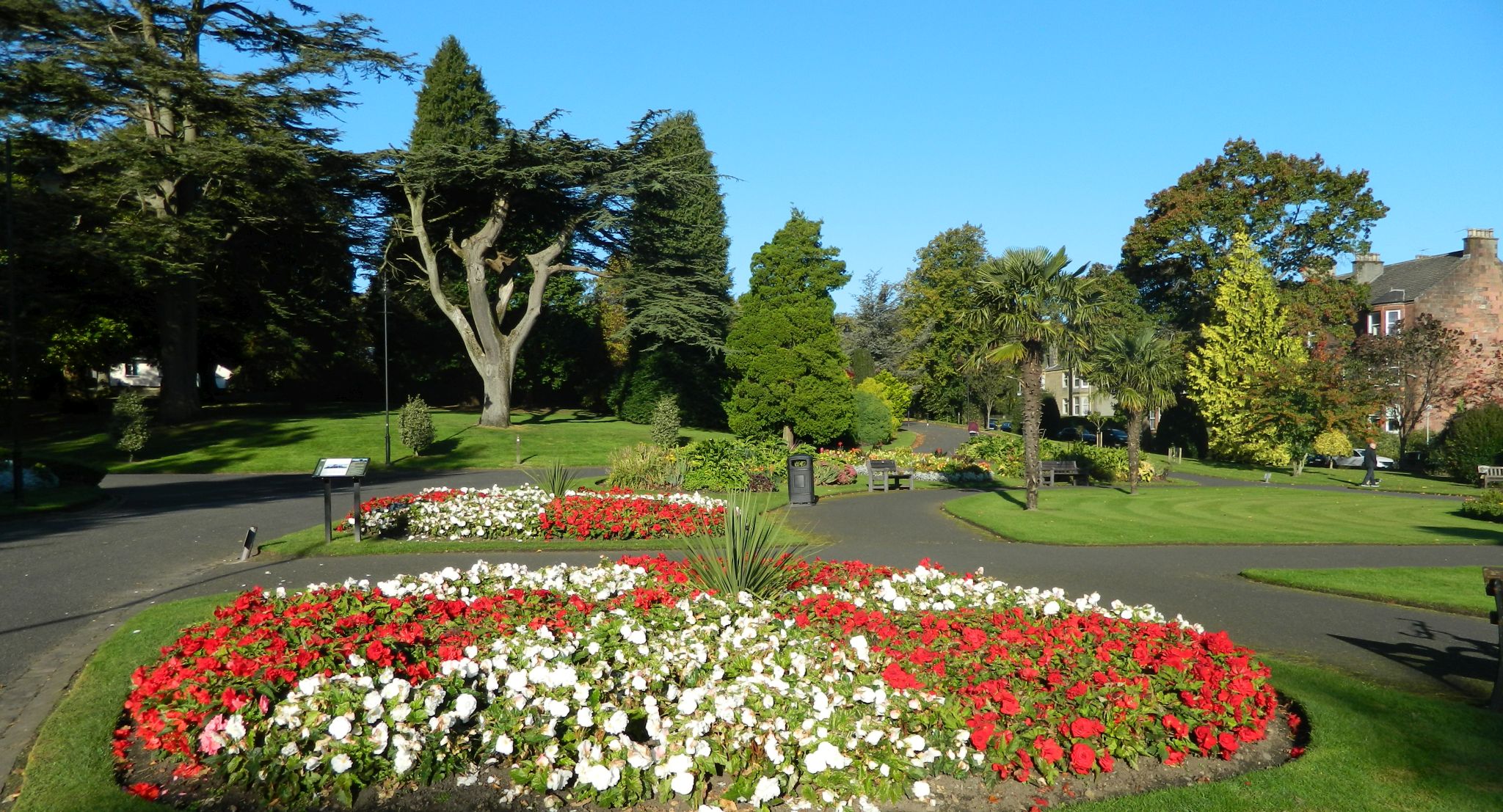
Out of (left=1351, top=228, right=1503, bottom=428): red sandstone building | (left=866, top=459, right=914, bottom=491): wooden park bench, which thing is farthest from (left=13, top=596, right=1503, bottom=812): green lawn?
(left=1351, top=228, right=1503, bottom=428): red sandstone building

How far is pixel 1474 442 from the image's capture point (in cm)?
3284

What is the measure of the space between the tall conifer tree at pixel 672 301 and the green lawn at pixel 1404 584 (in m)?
27.7

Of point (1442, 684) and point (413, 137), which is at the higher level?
point (413, 137)

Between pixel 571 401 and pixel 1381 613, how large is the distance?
51.2 metres

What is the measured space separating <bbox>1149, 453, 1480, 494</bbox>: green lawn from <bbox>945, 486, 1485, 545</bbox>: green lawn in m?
5.59

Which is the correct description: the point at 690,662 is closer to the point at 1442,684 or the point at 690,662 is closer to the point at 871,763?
the point at 871,763

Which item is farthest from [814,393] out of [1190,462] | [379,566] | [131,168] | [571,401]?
[379,566]

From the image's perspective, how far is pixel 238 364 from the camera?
47562 mm

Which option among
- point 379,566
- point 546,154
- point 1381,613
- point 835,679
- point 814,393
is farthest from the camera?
point 814,393

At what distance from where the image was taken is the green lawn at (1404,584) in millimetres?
10070

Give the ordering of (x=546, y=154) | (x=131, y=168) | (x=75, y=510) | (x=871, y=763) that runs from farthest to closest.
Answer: (x=546, y=154) < (x=131, y=168) < (x=75, y=510) < (x=871, y=763)

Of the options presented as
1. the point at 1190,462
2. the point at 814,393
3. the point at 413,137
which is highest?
the point at 413,137

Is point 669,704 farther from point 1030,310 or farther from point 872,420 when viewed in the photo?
point 872,420

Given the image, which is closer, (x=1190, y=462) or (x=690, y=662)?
(x=690, y=662)
